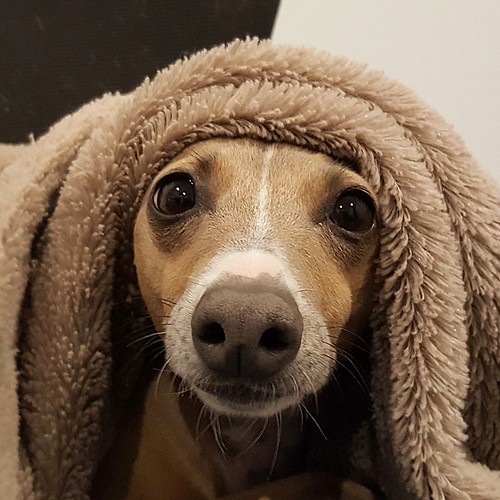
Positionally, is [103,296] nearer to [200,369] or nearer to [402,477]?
[200,369]

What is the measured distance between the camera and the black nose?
649 millimetres

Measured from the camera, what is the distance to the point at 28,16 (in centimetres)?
139

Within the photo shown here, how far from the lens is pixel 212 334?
0.68 m

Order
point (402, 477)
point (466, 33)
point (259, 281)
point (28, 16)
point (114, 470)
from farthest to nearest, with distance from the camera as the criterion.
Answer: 1. point (466, 33)
2. point (28, 16)
3. point (114, 470)
4. point (402, 477)
5. point (259, 281)

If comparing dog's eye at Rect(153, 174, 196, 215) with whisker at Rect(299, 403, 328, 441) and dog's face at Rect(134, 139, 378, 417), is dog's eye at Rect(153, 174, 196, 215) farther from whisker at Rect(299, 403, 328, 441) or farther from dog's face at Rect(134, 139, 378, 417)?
whisker at Rect(299, 403, 328, 441)

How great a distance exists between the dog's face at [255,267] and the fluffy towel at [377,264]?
30 millimetres

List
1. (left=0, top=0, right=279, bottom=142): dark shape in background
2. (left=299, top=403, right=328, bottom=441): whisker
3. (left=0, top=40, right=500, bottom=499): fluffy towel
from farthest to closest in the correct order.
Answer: (left=0, top=0, right=279, bottom=142): dark shape in background < (left=299, top=403, right=328, bottom=441): whisker < (left=0, top=40, right=500, bottom=499): fluffy towel

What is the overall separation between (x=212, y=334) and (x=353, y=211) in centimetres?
24

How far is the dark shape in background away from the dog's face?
59 centimetres

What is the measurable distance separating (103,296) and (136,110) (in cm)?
23

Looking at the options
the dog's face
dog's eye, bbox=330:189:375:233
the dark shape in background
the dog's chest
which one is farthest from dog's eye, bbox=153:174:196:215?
the dark shape in background

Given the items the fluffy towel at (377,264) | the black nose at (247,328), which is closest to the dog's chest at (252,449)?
the fluffy towel at (377,264)

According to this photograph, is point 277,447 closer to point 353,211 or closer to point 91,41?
point 353,211

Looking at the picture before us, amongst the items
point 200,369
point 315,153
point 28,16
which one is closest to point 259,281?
point 200,369
